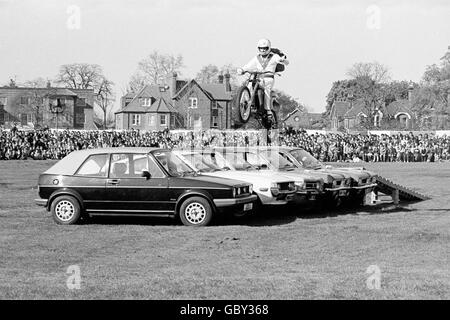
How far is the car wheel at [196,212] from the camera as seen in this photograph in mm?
14547

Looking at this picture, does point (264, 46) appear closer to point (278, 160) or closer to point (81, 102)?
point (278, 160)

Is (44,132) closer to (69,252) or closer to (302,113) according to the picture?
(69,252)

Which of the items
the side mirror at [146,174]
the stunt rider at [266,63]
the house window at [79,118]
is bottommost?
the side mirror at [146,174]

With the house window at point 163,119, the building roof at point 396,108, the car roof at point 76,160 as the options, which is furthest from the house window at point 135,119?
the car roof at point 76,160

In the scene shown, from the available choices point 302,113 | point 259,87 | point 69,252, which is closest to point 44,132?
point 259,87

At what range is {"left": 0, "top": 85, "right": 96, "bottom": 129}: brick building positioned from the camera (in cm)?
9338

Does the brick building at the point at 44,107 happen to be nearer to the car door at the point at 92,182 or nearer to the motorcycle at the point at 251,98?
the motorcycle at the point at 251,98

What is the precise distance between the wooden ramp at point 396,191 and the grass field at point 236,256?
52.4 inches

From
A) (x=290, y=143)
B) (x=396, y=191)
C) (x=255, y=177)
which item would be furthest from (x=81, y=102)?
(x=255, y=177)

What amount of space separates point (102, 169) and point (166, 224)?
1.65 meters

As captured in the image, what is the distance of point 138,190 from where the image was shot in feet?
48.3

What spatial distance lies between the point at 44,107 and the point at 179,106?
1624cm

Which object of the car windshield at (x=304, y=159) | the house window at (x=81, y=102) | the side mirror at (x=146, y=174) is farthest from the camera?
the house window at (x=81, y=102)
